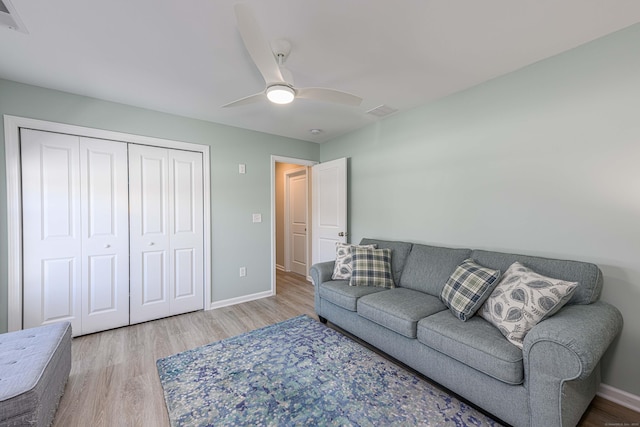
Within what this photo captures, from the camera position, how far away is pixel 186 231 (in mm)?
3279

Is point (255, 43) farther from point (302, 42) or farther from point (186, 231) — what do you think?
point (186, 231)

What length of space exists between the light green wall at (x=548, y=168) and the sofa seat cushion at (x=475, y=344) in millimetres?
Result: 910

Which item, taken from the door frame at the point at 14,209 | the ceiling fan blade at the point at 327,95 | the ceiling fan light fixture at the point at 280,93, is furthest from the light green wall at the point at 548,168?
the door frame at the point at 14,209

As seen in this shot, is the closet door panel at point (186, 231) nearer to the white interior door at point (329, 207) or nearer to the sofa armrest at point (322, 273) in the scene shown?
the sofa armrest at point (322, 273)

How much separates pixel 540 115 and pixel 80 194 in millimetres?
4228

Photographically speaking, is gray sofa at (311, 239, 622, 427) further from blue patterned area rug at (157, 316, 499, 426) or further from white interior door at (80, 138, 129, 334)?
white interior door at (80, 138, 129, 334)

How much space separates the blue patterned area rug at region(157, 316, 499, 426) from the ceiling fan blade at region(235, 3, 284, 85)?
6.92 ft

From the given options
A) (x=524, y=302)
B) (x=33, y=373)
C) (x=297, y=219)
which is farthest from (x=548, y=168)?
(x=297, y=219)

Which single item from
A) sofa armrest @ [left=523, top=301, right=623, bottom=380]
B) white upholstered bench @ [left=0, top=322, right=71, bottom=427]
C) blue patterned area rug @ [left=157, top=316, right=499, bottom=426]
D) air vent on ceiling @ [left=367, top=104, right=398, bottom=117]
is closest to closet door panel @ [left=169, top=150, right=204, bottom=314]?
blue patterned area rug @ [left=157, top=316, right=499, bottom=426]

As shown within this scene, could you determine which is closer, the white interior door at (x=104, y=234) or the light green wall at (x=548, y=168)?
the light green wall at (x=548, y=168)

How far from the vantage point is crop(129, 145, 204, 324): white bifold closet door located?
2.97 metres

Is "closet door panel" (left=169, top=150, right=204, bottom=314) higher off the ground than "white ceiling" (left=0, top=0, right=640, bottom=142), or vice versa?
"white ceiling" (left=0, top=0, right=640, bottom=142)

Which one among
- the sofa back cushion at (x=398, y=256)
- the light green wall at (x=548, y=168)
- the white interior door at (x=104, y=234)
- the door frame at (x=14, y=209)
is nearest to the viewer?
the light green wall at (x=548, y=168)

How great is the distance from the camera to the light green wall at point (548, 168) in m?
1.75
